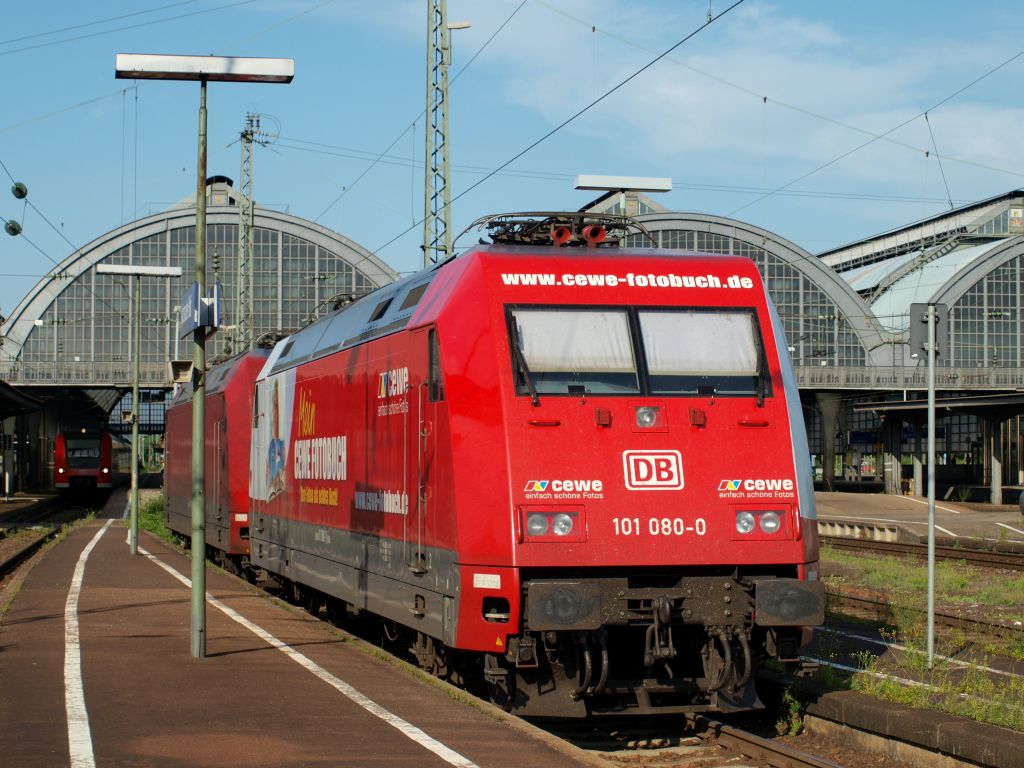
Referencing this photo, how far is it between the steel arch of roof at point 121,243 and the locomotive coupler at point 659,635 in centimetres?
6700

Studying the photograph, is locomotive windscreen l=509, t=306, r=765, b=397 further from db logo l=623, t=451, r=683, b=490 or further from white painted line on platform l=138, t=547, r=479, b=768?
white painted line on platform l=138, t=547, r=479, b=768

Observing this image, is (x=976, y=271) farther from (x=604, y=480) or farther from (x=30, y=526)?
(x=604, y=480)

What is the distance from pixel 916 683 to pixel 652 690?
2940mm

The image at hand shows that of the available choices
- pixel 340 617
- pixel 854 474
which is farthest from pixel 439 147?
pixel 854 474

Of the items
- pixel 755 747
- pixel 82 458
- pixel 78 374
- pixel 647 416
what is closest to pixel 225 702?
pixel 647 416

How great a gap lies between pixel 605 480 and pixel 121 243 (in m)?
70.3

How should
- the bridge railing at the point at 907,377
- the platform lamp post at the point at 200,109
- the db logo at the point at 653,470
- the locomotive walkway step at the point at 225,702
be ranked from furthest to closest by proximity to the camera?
the bridge railing at the point at 907,377 < the platform lamp post at the point at 200,109 < the db logo at the point at 653,470 < the locomotive walkway step at the point at 225,702

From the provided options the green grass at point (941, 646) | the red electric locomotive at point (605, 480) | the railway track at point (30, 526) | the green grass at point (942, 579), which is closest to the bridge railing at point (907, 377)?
the railway track at point (30, 526)

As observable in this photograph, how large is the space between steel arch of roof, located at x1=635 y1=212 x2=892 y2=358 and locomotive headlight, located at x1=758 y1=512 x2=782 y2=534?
6568 centimetres

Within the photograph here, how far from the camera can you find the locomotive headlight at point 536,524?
9352 mm

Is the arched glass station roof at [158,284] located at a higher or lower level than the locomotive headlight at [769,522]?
higher

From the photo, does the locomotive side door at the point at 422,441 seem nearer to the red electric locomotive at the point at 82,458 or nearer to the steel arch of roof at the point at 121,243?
the red electric locomotive at the point at 82,458

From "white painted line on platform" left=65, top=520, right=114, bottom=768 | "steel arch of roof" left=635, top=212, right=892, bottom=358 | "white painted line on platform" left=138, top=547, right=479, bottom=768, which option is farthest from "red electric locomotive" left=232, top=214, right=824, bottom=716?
"steel arch of roof" left=635, top=212, right=892, bottom=358

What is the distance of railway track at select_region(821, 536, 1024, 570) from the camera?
23766mm
